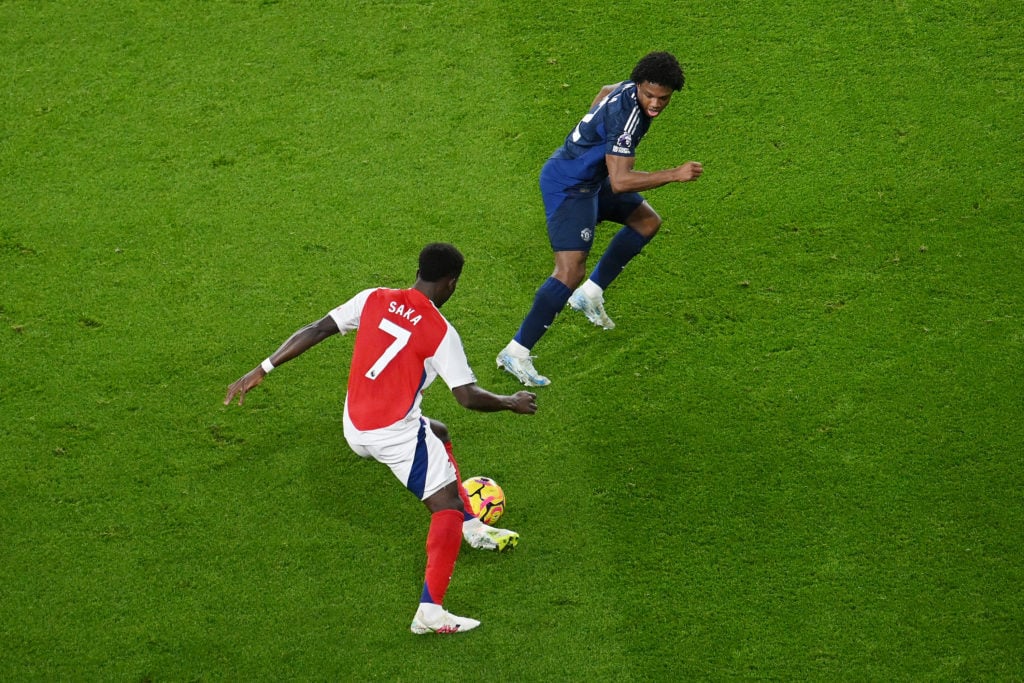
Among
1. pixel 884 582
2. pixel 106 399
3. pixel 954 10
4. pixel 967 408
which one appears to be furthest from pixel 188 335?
pixel 954 10

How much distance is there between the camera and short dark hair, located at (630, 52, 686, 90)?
5.79 metres

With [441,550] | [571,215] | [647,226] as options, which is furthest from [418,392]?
[647,226]

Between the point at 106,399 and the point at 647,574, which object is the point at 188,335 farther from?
the point at 647,574

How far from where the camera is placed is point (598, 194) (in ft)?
21.4

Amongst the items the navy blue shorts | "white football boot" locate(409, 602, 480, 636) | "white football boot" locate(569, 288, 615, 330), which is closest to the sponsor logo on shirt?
the navy blue shorts

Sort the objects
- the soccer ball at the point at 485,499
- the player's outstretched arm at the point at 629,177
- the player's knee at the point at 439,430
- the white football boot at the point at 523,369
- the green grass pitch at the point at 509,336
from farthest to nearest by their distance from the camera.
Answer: the white football boot at the point at 523,369 < the player's outstretched arm at the point at 629,177 < the soccer ball at the point at 485,499 < the player's knee at the point at 439,430 < the green grass pitch at the point at 509,336

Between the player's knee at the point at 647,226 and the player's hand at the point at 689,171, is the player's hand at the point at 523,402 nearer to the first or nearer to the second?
the player's hand at the point at 689,171

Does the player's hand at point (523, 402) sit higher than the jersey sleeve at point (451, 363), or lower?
lower

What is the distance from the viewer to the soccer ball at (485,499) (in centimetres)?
574

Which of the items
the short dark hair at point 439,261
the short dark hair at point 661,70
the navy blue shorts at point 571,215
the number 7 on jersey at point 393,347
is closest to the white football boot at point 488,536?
the number 7 on jersey at point 393,347

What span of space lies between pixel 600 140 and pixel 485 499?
219cm

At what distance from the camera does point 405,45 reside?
8742 millimetres

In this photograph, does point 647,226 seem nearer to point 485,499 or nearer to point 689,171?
point 689,171

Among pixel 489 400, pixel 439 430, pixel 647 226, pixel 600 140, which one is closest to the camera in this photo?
pixel 489 400
